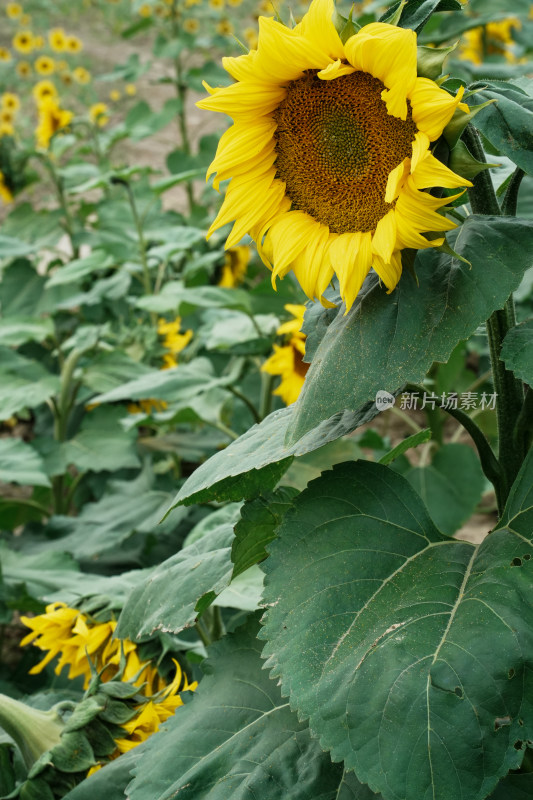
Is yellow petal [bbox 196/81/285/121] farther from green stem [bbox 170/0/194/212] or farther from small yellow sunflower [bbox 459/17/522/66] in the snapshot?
small yellow sunflower [bbox 459/17/522/66]

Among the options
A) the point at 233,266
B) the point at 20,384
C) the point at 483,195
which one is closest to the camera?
the point at 483,195

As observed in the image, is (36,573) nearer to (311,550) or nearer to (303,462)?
(303,462)

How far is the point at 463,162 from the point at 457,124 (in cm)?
2

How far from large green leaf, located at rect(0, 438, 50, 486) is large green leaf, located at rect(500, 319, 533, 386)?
95 cm

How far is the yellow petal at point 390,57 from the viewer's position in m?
0.55

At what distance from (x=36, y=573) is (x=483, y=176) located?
35.8 inches

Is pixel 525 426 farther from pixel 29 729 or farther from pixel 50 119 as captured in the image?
pixel 50 119

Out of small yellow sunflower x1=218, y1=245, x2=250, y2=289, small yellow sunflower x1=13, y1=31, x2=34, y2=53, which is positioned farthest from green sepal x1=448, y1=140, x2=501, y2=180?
small yellow sunflower x1=13, y1=31, x2=34, y2=53

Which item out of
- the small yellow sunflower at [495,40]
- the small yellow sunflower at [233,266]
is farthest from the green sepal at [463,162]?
the small yellow sunflower at [495,40]

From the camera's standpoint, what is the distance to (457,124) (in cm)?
56

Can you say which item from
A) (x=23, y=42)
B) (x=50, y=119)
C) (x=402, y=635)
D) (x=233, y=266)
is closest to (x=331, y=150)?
(x=402, y=635)

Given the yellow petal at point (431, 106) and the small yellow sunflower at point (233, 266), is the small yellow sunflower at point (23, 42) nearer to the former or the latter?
the small yellow sunflower at point (233, 266)

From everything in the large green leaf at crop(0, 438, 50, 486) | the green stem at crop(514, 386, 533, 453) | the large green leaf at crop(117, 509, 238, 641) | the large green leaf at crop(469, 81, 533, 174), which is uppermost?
the large green leaf at crop(469, 81, 533, 174)

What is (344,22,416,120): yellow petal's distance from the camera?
1.81 feet
